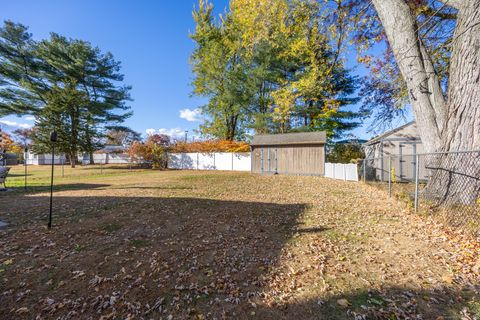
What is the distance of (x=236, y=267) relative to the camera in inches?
114

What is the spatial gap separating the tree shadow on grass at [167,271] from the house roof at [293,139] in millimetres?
11138

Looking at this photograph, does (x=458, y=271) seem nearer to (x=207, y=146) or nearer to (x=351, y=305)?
(x=351, y=305)

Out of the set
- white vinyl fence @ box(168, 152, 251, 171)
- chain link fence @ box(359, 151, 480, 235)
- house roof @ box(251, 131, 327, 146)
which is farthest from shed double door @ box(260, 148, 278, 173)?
chain link fence @ box(359, 151, 480, 235)

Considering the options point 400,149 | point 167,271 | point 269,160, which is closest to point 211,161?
point 269,160

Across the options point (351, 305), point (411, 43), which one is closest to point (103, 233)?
point (351, 305)

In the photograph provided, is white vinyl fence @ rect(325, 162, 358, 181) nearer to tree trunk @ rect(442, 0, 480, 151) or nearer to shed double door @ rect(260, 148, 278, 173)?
shed double door @ rect(260, 148, 278, 173)

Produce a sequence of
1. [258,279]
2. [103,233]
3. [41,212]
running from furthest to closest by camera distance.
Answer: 1. [41,212]
2. [103,233]
3. [258,279]

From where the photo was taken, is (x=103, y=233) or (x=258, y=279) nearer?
(x=258, y=279)

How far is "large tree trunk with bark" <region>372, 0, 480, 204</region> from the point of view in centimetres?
429

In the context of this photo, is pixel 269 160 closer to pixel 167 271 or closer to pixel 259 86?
pixel 259 86

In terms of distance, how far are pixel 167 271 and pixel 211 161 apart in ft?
64.2

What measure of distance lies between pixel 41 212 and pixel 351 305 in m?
7.10

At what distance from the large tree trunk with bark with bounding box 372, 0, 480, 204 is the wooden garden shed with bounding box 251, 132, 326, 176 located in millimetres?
9598

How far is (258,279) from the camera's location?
8.54 feet
